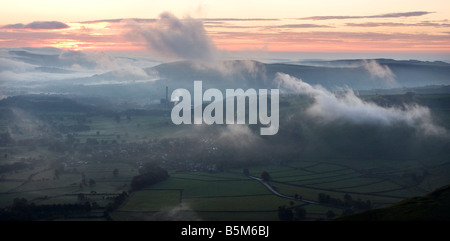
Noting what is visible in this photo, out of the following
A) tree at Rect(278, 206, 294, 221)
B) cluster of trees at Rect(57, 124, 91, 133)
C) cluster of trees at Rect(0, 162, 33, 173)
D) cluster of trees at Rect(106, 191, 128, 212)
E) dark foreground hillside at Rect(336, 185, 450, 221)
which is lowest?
dark foreground hillside at Rect(336, 185, 450, 221)

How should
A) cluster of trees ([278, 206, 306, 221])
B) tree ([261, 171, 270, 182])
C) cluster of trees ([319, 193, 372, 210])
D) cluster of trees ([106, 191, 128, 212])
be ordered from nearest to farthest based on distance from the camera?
cluster of trees ([278, 206, 306, 221]) < cluster of trees ([106, 191, 128, 212]) < cluster of trees ([319, 193, 372, 210]) < tree ([261, 171, 270, 182])

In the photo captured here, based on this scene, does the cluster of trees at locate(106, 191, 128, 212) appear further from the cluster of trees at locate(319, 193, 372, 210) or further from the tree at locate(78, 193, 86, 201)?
the cluster of trees at locate(319, 193, 372, 210)

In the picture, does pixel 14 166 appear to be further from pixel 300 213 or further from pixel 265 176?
pixel 300 213

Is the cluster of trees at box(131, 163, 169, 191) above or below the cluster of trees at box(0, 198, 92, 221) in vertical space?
above

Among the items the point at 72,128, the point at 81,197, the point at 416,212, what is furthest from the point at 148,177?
the point at 72,128

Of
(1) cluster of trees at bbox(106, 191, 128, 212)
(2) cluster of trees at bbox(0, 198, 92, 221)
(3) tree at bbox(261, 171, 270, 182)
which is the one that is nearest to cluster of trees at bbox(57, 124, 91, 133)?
(3) tree at bbox(261, 171, 270, 182)
